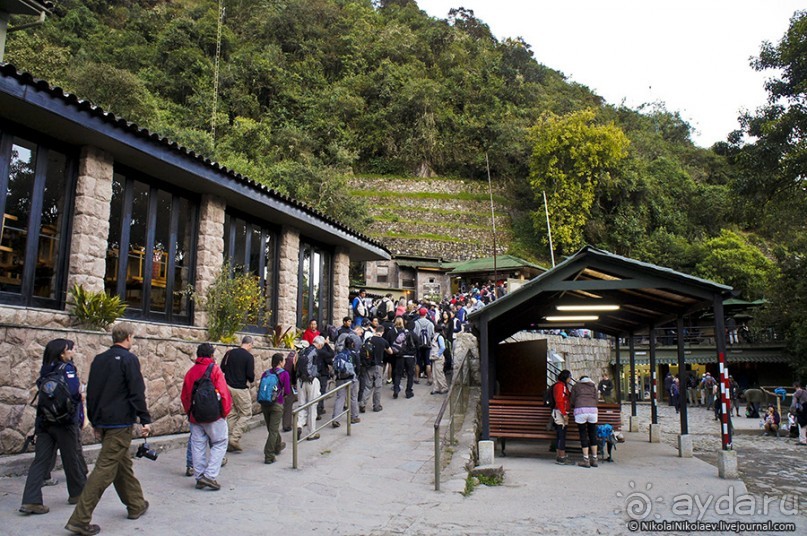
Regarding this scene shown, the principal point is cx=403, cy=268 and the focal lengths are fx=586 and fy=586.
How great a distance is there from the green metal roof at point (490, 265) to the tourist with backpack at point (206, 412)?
30.8 meters

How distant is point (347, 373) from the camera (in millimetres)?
10664

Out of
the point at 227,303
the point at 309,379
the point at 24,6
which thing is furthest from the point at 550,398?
the point at 24,6

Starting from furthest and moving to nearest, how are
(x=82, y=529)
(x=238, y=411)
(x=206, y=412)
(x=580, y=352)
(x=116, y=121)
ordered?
(x=580, y=352) → (x=116, y=121) → (x=238, y=411) → (x=206, y=412) → (x=82, y=529)

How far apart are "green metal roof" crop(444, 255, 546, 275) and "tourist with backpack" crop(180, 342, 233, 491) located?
30.8m

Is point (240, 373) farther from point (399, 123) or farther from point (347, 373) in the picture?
point (399, 123)

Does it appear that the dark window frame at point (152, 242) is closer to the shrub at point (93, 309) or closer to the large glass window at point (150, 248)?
the large glass window at point (150, 248)

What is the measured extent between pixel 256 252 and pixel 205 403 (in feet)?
25.7

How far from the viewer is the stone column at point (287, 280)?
14594 mm

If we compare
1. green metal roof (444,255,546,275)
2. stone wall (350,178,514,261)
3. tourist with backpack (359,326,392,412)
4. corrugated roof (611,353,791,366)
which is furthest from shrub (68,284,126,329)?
stone wall (350,178,514,261)

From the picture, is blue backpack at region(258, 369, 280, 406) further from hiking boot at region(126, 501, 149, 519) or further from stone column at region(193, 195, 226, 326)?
stone column at region(193, 195, 226, 326)

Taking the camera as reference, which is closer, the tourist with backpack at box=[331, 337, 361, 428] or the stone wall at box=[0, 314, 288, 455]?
the stone wall at box=[0, 314, 288, 455]

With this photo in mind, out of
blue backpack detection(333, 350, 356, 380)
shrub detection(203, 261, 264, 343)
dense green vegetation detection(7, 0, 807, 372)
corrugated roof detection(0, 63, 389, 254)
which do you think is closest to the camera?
corrugated roof detection(0, 63, 389, 254)

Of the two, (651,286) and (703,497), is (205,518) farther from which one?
(651,286)

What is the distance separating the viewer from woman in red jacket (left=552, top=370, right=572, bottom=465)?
1023cm
